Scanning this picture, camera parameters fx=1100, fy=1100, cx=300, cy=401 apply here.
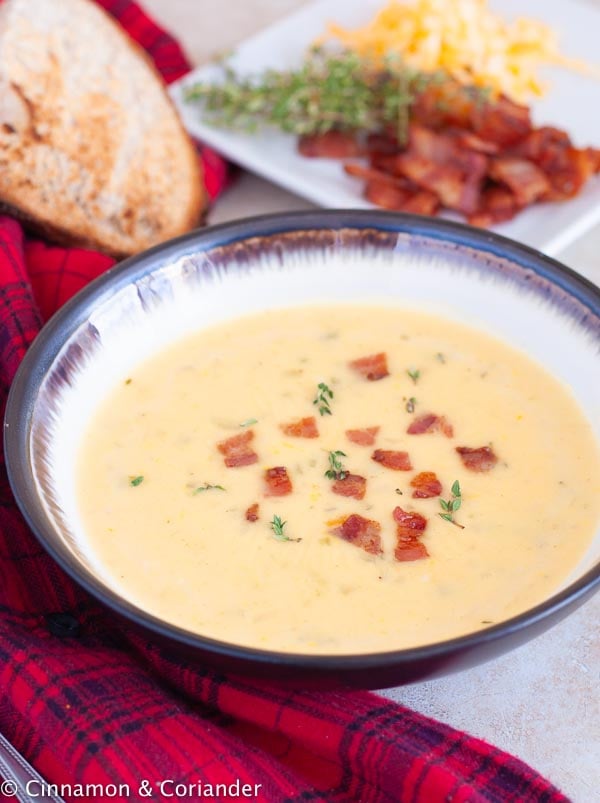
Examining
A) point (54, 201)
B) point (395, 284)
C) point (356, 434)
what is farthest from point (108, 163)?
point (356, 434)

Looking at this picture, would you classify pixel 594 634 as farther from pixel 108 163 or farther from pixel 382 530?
pixel 108 163

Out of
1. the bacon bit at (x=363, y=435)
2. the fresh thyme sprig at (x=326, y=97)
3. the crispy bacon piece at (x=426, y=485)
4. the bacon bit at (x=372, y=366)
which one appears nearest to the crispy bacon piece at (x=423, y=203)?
the fresh thyme sprig at (x=326, y=97)

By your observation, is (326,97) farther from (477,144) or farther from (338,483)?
(338,483)

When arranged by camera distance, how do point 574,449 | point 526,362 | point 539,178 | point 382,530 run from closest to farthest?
point 382,530 < point 574,449 < point 526,362 < point 539,178

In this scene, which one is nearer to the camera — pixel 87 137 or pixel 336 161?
pixel 87 137

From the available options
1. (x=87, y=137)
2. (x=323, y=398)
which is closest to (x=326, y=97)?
(x=87, y=137)

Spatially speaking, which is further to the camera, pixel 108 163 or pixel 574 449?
pixel 108 163

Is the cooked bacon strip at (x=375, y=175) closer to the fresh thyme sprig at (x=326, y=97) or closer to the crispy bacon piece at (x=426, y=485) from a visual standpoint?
the fresh thyme sprig at (x=326, y=97)
